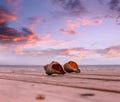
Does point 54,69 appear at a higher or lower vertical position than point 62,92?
higher

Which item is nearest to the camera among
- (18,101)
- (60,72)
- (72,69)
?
(18,101)

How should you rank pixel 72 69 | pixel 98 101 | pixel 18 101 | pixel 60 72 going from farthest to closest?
pixel 72 69, pixel 60 72, pixel 18 101, pixel 98 101

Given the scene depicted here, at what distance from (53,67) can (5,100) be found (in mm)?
9251

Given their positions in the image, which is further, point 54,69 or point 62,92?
point 54,69

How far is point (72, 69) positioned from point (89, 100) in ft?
36.9

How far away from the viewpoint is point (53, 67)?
12578mm

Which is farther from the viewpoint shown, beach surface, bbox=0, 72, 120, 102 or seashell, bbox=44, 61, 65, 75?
seashell, bbox=44, 61, 65, 75

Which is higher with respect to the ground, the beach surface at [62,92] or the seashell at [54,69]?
the seashell at [54,69]

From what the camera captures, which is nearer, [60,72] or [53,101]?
[53,101]

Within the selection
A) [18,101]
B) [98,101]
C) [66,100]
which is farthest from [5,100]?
[98,101]

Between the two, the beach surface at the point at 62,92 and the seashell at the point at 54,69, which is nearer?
the beach surface at the point at 62,92

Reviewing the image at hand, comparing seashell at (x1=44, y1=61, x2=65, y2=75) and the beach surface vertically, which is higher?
seashell at (x1=44, y1=61, x2=65, y2=75)

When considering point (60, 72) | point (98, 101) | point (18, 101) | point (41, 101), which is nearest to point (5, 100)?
point (18, 101)

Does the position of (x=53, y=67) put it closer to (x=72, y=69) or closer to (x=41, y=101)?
(x=72, y=69)
